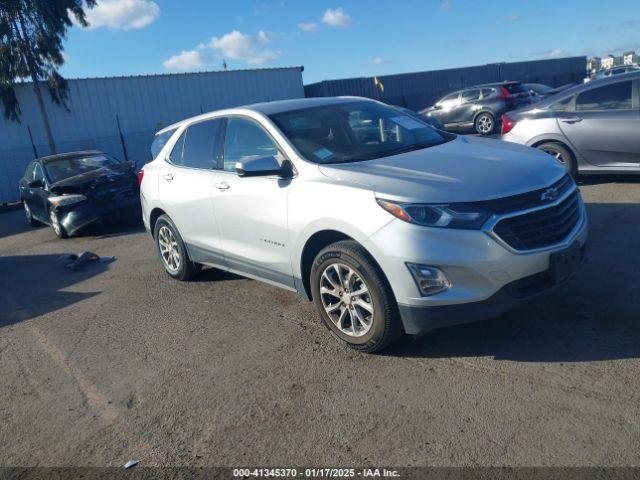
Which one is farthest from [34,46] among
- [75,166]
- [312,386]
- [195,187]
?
[312,386]

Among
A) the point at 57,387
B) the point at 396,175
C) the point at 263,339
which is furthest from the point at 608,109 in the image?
the point at 57,387

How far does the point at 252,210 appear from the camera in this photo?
4.61 metres

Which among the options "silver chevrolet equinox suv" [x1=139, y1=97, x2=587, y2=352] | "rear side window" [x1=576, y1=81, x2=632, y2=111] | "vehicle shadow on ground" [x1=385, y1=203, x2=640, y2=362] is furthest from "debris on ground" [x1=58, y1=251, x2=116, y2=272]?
"rear side window" [x1=576, y1=81, x2=632, y2=111]

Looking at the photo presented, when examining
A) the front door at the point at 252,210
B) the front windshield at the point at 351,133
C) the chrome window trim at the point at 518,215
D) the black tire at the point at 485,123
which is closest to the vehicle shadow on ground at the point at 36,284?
the front door at the point at 252,210

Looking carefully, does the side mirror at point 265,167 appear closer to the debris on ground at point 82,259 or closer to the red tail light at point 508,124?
the debris on ground at point 82,259

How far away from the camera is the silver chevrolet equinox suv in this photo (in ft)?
11.2

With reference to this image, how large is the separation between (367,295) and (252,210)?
1.34 metres

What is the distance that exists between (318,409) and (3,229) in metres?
12.0

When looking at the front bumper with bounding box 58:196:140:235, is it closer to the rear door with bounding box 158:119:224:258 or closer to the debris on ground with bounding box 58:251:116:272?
the debris on ground with bounding box 58:251:116:272

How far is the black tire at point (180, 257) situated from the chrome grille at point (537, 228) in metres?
3.56

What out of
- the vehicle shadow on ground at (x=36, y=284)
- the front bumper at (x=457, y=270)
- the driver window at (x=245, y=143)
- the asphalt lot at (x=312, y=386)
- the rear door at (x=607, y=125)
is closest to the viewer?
the asphalt lot at (x=312, y=386)

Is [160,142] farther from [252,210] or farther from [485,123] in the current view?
[485,123]

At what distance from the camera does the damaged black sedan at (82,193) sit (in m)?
9.73

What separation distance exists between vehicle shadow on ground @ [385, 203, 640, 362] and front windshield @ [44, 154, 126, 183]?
27.3 ft
